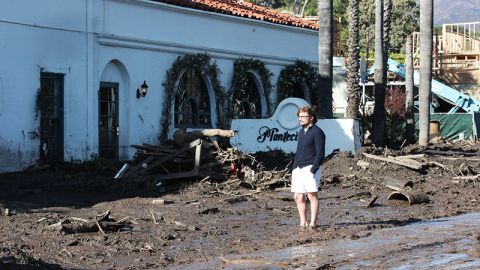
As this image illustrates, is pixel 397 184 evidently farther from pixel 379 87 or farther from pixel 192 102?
pixel 379 87

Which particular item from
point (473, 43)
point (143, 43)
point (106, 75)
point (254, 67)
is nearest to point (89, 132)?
point (106, 75)

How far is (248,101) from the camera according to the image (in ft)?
97.0

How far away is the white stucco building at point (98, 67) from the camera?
67.1 ft

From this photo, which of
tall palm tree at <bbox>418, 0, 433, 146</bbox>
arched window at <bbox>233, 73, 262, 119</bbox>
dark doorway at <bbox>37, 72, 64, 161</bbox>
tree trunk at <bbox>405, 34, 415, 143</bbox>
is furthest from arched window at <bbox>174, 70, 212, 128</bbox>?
tree trunk at <bbox>405, 34, 415, 143</bbox>

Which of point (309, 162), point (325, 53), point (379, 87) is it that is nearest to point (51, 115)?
point (325, 53)

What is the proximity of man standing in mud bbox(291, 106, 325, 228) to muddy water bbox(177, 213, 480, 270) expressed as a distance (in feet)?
3.02

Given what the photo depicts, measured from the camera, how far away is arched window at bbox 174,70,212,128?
2630 cm

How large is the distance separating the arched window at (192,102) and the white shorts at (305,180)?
42.1 feet

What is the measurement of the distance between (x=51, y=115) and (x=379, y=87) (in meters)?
14.1

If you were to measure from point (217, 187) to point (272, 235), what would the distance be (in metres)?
5.17

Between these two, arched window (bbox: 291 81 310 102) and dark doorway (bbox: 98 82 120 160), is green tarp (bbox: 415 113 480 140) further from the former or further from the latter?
dark doorway (bbox: 98 82 120 160)

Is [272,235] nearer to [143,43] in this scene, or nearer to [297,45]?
[143,43]

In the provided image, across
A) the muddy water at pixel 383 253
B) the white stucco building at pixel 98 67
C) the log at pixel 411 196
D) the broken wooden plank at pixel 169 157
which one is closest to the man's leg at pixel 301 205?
the muddy water at pixel 383 253

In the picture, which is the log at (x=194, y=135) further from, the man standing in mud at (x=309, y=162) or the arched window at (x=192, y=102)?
the man standing in mud at (x=309, y=162)
